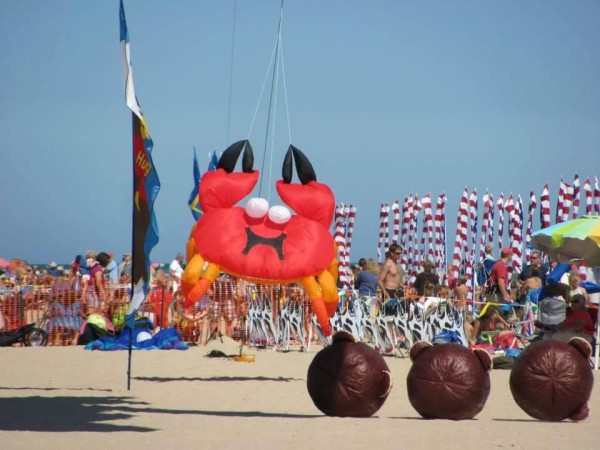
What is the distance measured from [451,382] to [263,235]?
261cm

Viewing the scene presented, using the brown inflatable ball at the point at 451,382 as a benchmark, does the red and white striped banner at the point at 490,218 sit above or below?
above

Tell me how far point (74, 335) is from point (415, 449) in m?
14.8

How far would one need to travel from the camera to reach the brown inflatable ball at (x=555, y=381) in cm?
1059

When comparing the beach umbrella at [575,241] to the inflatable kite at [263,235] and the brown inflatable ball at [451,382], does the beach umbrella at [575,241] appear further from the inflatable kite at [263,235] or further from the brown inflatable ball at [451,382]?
the brown inflatable ball at [451,382]

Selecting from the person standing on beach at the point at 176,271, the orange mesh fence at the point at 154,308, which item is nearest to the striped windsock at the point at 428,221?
the person standing on beach at the point at 176,271

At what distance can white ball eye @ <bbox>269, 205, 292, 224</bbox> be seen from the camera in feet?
38.5

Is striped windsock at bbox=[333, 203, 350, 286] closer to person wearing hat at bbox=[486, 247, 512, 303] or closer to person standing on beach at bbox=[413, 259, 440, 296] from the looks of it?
person standing on beach at bbox=[413, 259, 440, 296]

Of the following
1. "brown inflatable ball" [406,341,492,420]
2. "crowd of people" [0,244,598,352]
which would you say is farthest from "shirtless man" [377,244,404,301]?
"brown inflatable ball" [406,341,492,420]

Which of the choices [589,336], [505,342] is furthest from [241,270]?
[505,342]

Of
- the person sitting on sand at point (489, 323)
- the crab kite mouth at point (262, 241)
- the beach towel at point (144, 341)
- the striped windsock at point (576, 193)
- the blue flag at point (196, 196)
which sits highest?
the striped windsock at point (576, 193)

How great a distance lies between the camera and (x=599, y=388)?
46.2ft

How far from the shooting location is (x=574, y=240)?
670 inches

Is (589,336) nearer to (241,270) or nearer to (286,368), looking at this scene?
(286,368)

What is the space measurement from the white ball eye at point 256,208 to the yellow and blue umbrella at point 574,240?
6.33 m
